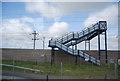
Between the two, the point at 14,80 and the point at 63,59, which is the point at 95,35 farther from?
the point at 14,80

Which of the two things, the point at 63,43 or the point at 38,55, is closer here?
the point at 63,43

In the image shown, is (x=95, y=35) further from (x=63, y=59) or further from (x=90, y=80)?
(x=90, y=80)

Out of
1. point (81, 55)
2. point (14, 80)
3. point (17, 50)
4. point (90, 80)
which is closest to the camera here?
point (14, 80)

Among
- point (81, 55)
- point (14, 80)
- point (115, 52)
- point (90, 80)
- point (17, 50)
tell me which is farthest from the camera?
point (17, 50)

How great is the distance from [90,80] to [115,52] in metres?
17.9

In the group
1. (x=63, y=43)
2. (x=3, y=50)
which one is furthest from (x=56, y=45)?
(x=3, y=50)

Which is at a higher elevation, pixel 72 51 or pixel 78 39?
pixel 78 39

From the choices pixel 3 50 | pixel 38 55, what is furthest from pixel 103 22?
pixel 3 50

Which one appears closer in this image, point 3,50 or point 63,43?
point 63,43

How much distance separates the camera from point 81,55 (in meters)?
22.3

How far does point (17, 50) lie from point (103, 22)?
15.9 meters

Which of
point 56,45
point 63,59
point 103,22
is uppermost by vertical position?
point 103,22

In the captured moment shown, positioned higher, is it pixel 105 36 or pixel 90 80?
pixel 105 36

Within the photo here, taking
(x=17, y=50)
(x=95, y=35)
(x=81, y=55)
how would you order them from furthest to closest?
(x=17, y=50) → (x=95, y=35) → (x=81, y=55)
